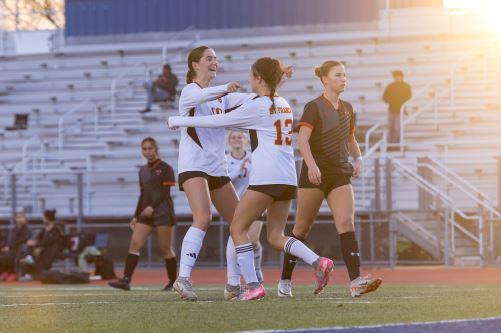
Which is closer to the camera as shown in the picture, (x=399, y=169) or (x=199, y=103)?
(x=199, y=103)

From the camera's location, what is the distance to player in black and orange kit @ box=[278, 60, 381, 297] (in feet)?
30.7

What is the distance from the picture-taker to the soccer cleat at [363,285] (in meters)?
9.09

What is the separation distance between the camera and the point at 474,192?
21.6m

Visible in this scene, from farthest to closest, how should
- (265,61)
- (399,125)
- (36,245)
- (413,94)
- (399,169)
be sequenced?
(413,94) → (399,125) → (399,169) → (36,245) → (265,61)

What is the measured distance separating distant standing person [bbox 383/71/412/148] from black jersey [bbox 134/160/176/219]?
1070 centimetres

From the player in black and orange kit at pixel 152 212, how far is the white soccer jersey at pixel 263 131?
4374 mm

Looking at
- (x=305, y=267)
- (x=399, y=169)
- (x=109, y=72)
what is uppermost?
(x=109, y=72)

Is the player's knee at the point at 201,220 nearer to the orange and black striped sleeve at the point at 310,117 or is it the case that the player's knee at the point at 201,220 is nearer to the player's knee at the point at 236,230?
the player's knee at the point at 236,230

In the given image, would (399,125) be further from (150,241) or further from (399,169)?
(150,241)

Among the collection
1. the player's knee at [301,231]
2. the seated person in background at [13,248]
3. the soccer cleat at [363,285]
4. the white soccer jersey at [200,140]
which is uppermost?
the white soccer jersey at [200,140]

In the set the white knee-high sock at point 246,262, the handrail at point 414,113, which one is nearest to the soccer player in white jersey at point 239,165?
the white knee-high sock at point 246,262

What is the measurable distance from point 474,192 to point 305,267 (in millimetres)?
3189

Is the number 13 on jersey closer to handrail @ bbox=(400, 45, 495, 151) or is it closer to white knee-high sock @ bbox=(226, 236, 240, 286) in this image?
white knee-high sock @ bbox=(226, 236, 240, 286)

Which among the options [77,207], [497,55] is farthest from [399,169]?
[497,55]
